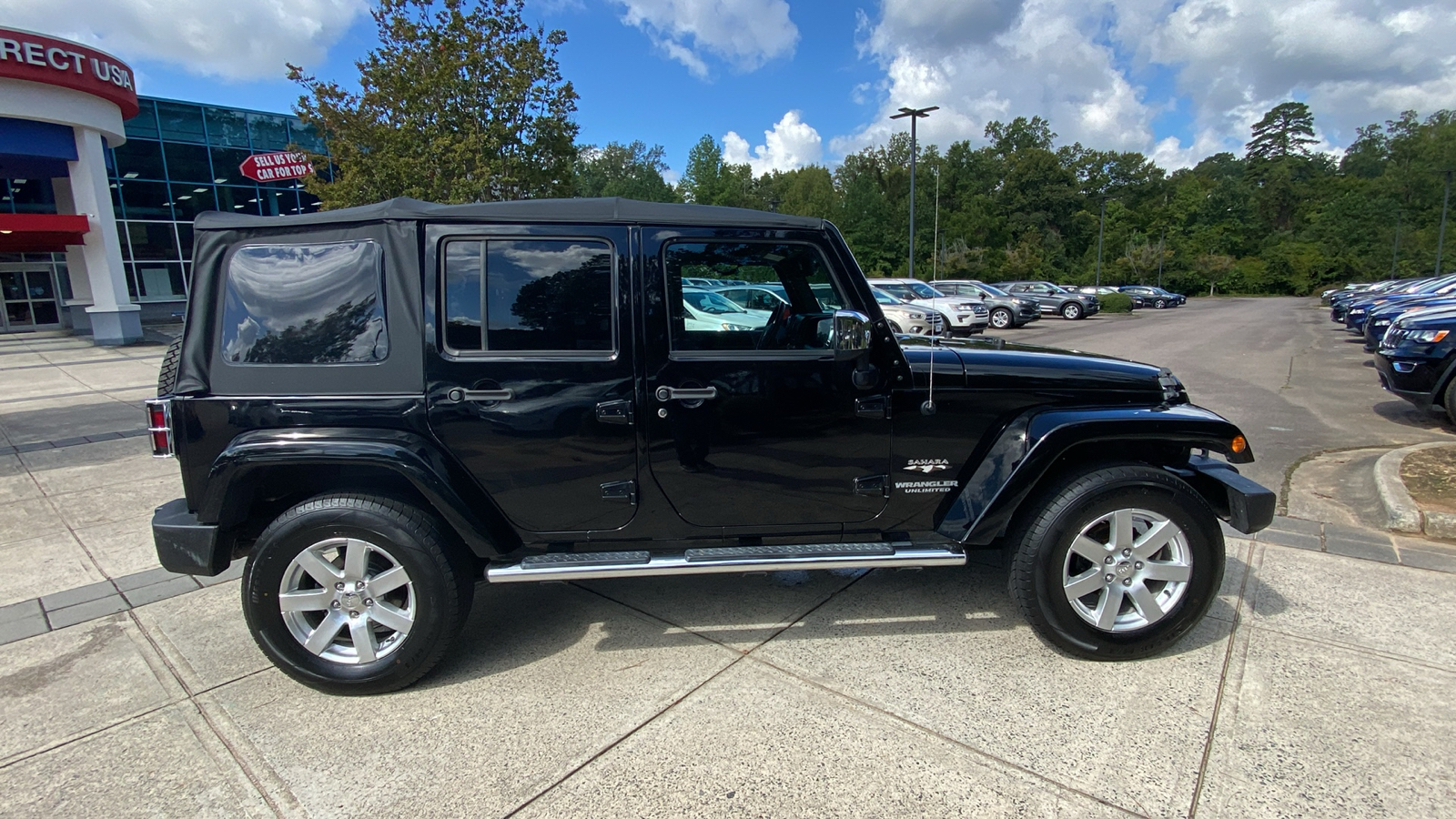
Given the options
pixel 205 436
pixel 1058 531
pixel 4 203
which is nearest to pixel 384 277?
pixel 205 436

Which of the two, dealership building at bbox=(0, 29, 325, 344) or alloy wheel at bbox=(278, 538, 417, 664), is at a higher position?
dealership building at bbox=(0, 29, 325, 344)

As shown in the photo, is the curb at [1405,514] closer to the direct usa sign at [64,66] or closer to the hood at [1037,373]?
the hood at [1037,373]

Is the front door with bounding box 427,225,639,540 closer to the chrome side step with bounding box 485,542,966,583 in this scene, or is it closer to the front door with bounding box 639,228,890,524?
the front door with bounding box 639,228,890,524

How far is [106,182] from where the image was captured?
19.2 metres

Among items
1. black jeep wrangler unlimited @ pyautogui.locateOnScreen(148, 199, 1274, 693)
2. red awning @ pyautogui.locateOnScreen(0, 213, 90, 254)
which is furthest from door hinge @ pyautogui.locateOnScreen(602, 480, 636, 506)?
red awning @ pyautogui.locateOnScreen(0, 213, 90, 254)

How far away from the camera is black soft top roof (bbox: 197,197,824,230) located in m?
2.89

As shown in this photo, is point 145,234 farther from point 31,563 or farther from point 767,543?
point 767,543

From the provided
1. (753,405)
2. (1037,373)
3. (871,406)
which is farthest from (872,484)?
(1037,373)

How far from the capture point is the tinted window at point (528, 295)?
9.53 feet

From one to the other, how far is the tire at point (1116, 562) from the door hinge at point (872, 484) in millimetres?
625

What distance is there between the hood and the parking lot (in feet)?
3.82

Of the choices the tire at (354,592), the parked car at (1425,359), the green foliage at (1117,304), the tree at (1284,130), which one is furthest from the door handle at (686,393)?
the tree at (1284,130)

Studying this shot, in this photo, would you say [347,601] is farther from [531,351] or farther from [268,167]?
[268,167]

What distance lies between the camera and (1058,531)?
2.99 meters
